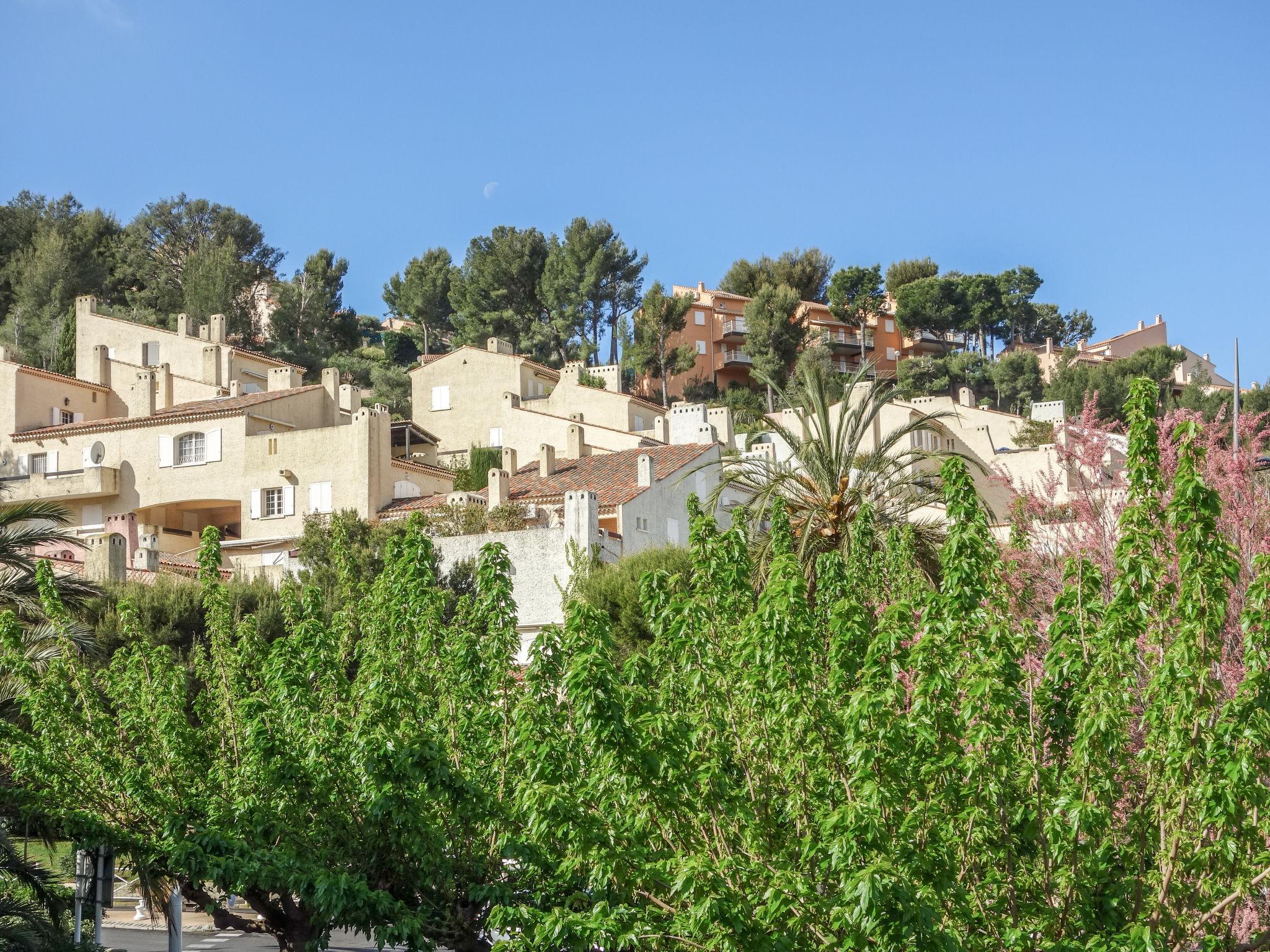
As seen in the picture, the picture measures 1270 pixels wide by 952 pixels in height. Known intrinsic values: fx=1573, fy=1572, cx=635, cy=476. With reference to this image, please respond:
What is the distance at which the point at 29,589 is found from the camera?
2247cm

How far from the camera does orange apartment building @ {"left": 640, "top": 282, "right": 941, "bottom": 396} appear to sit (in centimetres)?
9012

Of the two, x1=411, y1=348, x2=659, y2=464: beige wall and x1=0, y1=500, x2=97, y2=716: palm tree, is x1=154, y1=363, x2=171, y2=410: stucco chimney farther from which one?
x1=0, y1=500, x2=97, y2=716: palm tree

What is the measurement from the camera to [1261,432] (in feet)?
64.0

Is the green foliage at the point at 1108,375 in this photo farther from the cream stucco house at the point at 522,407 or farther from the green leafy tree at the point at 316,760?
the green leafy tree at the point at 316,760

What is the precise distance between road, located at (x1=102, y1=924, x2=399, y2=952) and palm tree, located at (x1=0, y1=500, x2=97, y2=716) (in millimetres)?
Answer: 7196

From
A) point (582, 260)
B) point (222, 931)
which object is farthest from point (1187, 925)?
point (582, 260)

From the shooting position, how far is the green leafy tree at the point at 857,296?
95125 millimetres

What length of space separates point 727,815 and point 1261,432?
1017cm

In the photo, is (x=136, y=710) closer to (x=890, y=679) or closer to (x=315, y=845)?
(x=315, y=845)

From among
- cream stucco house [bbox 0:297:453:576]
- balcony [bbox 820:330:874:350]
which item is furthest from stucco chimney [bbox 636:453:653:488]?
balcony [bbox 820:330:874:350]

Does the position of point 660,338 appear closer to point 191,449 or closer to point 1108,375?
point 1108,375

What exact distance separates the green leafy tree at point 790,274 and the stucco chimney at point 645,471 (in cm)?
5118

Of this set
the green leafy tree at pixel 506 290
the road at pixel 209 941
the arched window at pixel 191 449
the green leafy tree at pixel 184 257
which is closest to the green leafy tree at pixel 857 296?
the green leafy tree at pixel 506 290

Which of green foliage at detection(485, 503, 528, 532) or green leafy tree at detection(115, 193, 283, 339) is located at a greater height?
green leafy tree at detection(115, 193, 283, 339)
